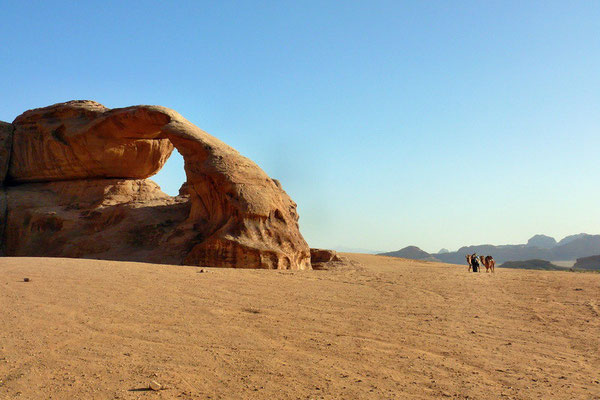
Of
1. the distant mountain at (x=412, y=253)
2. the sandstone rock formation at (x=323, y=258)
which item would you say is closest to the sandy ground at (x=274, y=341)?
the sandstone rock formation at (x=323, y=258)

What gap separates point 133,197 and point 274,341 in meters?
15.4

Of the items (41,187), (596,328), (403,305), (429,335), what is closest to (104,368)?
(429,335)

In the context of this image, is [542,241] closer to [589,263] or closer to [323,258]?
[589,263]

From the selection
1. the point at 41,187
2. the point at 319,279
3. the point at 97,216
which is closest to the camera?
the point at 319,279

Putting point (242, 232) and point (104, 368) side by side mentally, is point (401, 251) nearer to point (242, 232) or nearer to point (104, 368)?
point (242, 232)

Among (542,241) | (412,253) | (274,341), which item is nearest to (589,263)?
(412,253)

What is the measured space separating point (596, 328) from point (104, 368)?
6064 millimetres

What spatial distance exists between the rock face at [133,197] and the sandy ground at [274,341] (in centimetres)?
476

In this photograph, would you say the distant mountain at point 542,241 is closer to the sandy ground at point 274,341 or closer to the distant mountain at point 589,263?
the distant mountain at point 589,263

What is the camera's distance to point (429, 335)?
5520 mm

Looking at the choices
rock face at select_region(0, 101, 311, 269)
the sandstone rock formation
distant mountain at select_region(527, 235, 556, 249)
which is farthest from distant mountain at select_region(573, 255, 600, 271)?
distant mountain at select_region(527, 235, 556, 249)

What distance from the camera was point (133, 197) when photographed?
18922mm

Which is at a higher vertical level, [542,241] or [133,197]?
[542,241]

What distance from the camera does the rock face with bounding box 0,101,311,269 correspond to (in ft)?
43.9
